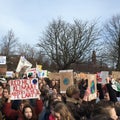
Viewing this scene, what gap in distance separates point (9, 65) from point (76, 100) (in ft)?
214

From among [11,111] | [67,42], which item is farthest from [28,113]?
[67,42]

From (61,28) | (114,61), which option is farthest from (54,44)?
(114,61)

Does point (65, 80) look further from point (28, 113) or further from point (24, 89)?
point (28, 113)

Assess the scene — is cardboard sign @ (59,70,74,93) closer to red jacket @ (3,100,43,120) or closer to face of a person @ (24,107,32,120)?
red jacket @ (3,100,43,120)

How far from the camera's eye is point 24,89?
318 inches

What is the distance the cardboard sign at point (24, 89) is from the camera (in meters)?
7.97

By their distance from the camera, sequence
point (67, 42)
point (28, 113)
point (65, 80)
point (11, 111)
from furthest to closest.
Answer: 1. point (67, 42)
2. point (65, 80)
3. point (11, 111)
4. point (28, 113)

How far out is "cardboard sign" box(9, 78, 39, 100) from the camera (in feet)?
26.2

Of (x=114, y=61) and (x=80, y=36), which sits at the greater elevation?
(x=80, y=36)

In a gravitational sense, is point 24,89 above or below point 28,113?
above

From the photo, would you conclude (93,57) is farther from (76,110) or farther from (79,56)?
(76,110)

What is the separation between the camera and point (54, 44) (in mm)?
59688

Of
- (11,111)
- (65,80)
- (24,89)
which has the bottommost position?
(11,111)

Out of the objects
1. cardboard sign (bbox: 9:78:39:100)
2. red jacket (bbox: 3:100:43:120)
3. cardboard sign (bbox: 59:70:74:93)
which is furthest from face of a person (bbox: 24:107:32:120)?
cardboard sign (bbox: 59:70:74:93)
